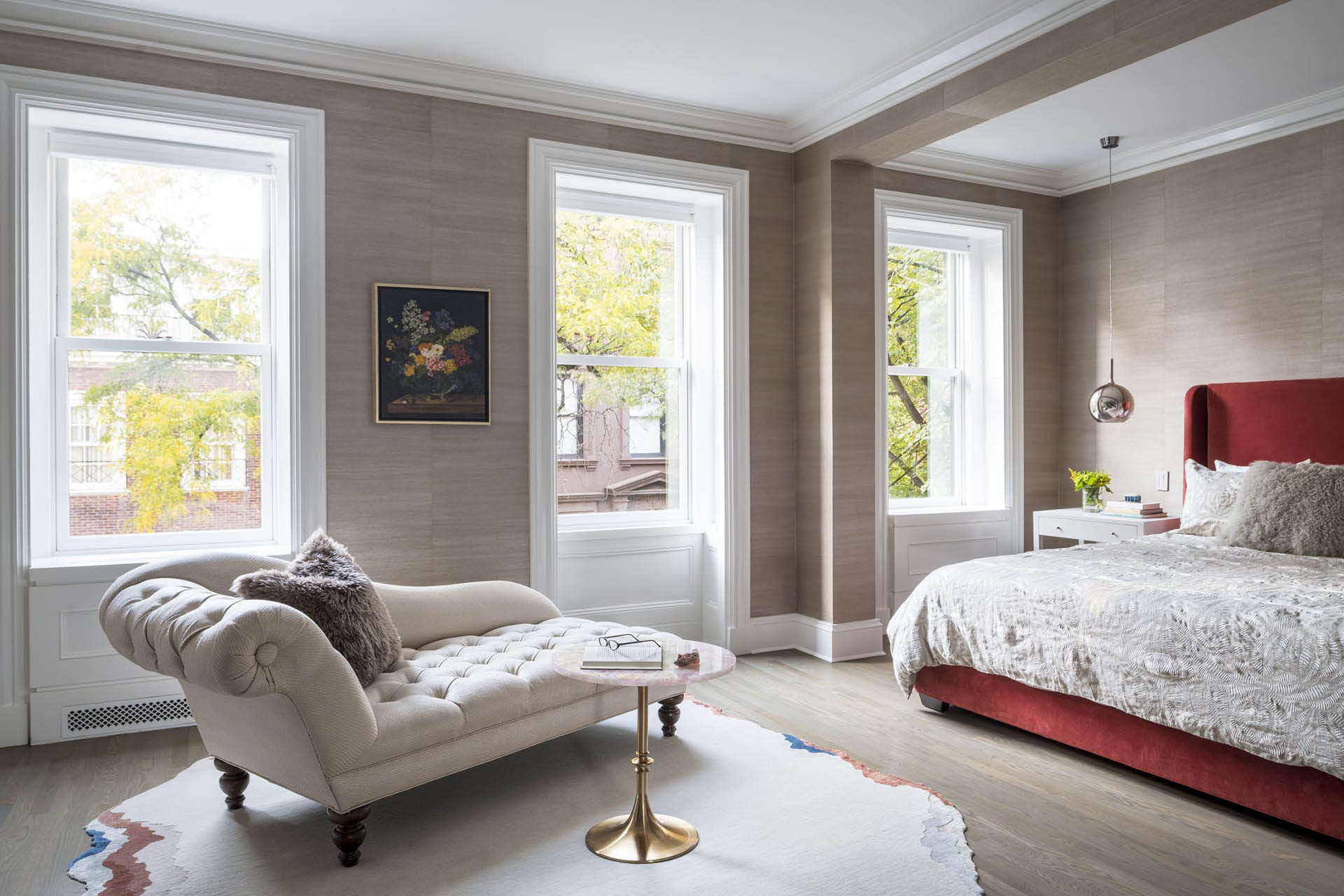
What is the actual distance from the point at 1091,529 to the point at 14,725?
4912 mm

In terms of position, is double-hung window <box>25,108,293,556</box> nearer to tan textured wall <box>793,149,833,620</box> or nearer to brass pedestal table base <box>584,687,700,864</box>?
brass pedestal table base <box>584,687,700,864</box>

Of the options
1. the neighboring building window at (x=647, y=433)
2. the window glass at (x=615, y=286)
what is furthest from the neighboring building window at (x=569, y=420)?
the neighboring building window at (x=647, y=433)

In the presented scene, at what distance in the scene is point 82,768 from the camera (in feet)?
10.2

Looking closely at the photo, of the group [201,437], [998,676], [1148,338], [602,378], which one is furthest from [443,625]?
[1148,338]

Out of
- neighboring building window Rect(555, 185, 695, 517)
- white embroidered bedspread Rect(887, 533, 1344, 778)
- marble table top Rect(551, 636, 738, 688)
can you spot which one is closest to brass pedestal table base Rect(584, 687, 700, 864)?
marble table top Rect(551, 636, 738, 688)

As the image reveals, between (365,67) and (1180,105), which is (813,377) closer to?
(1180,105)

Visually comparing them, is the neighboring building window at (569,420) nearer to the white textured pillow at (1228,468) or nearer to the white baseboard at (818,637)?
the white baseboard at (818,637)

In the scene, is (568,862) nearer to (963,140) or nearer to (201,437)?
(201,437)

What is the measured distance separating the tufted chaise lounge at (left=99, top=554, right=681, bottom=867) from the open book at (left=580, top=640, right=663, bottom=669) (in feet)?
1.31

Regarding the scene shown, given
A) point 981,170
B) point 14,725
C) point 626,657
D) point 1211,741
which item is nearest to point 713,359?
point 981,170

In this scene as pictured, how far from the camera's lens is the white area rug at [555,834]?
2.29 meters

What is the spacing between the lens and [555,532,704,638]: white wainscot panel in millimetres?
4555

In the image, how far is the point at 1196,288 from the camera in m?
4.88

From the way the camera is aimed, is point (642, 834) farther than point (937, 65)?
No
